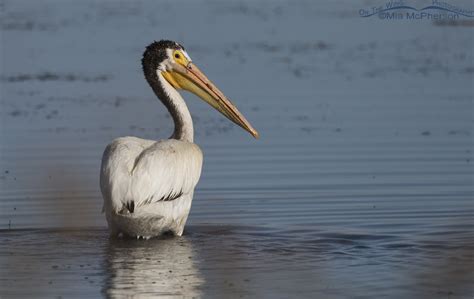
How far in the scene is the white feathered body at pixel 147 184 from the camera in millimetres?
7371

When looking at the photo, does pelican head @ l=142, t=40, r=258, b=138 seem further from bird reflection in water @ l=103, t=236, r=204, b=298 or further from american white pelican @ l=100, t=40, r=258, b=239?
bird reflection in water @ l=103, t=236, r=204, b=298

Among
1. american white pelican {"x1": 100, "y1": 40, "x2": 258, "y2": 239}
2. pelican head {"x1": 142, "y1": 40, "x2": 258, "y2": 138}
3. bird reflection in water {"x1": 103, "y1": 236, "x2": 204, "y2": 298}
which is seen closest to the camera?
bird reflection in water {"x1": 103, "y1": 236, "x2": 204, "y2": 298}

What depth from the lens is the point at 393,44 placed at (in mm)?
17766

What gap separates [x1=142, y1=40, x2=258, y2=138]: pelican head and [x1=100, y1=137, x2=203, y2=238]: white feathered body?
94 centimetres

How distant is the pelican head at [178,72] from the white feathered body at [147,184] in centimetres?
94

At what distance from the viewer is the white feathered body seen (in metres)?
7.37

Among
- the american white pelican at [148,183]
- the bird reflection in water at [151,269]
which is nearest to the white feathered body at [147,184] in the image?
the american white pelican at [148,183]

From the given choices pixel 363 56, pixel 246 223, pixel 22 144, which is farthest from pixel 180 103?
pixel 363 56

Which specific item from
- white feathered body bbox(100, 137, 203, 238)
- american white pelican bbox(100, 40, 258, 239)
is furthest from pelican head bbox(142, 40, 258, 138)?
white feathered body bbox(100, 137, 203, 238)

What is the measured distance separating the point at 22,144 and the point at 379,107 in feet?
13.0

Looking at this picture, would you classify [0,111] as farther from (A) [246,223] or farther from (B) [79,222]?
(B) [79,222]

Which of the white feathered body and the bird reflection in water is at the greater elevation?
the white feathered body

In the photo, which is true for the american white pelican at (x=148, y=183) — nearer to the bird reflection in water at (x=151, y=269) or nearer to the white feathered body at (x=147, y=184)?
the white feathered body at (x=147, y=184)

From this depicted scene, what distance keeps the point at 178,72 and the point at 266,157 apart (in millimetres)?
2130
